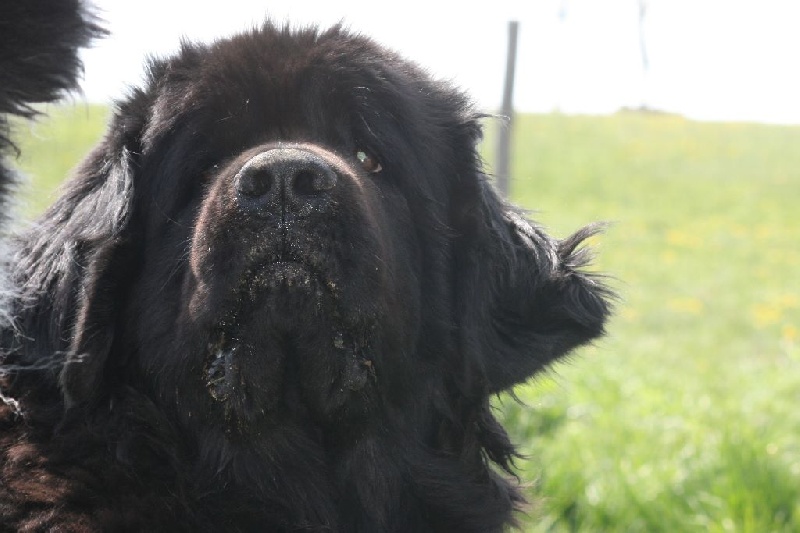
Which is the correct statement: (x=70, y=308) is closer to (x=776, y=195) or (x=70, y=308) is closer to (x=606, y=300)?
(x=606, y=300)

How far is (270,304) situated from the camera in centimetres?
229

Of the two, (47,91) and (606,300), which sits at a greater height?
(47,91)

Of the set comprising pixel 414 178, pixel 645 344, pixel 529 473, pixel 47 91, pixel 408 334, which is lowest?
pixel 645 344

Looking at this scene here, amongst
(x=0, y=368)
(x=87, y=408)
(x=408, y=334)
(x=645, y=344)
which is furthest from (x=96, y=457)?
(x=645, y=344)

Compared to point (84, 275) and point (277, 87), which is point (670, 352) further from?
point (84, 275)

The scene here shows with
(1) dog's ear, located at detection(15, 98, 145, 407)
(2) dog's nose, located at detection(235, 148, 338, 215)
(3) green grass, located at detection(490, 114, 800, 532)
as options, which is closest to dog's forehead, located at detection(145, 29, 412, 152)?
(1) dog's ear, located at detection(15, 98, 145, 407)

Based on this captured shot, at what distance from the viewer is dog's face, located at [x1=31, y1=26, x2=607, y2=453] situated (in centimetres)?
230

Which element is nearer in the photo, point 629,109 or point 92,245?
point 92,245

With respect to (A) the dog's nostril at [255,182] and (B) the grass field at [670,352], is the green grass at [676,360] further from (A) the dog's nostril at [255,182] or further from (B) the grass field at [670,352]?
(A) the dog's nostril at [255,182]

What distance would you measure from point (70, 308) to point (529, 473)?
2.68m

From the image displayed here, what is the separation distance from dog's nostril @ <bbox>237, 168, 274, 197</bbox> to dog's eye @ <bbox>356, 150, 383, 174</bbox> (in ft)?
1.60

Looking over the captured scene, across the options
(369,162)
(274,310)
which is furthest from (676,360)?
(274,310)

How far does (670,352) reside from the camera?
952 centimetres

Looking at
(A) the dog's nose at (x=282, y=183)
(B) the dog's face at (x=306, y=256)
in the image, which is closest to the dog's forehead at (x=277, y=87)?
(B) the dog's face at (x=306, y=256)
